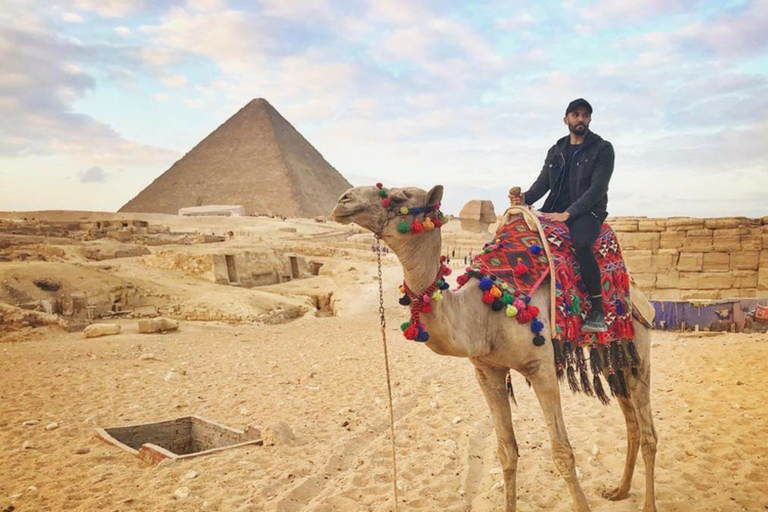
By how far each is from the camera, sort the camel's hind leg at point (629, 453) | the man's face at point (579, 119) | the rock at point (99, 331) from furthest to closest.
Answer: the rock at point (99, 331), the camel's hind leg at point (629, 453), the man's face at point (579, 119)

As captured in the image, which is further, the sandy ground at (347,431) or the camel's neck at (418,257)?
the sandy ground at (347,431)

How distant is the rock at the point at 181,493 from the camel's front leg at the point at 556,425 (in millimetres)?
2475

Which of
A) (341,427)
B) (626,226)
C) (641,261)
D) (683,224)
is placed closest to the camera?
(341,427)

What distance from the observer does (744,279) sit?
11461mm

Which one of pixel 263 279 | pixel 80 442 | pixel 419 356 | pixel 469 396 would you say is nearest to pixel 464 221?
pixel 263 279

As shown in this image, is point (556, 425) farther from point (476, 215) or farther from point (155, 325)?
point (476, 215)

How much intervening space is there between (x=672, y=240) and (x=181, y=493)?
456 inches

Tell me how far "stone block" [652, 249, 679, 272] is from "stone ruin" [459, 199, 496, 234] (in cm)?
1934

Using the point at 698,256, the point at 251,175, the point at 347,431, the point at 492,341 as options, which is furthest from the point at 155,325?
the point at 251,175

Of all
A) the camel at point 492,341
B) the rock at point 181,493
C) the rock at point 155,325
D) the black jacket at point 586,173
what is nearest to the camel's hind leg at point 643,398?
the camel at point 492,341

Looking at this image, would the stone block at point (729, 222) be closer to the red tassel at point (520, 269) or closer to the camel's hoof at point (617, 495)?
the camel's hoof at point (617, 495)

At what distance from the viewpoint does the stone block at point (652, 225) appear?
39.3 ft

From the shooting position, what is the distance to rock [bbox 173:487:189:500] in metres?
3.60

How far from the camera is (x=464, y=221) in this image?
105 feet
